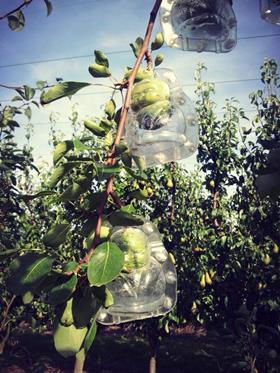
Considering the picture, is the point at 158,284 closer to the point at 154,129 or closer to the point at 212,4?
the point at 154,129

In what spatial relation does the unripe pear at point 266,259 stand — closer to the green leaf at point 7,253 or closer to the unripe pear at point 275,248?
the unripe pear at point 275,248

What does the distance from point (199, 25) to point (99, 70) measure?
1.63 ft

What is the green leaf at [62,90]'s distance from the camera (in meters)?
0.93

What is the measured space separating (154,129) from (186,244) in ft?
20.7

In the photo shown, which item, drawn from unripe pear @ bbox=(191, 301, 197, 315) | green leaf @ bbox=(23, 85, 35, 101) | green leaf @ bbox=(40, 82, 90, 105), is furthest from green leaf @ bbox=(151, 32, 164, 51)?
unripe pear @ bbox=(191, 301, 197, 315)

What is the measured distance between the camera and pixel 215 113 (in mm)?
7879

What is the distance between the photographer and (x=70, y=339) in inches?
32.3

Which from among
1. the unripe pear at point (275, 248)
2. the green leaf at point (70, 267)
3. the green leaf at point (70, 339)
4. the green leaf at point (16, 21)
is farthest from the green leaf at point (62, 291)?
the unripe pear at point (275, 248)

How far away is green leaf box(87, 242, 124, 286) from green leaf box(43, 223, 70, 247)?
0.21 m

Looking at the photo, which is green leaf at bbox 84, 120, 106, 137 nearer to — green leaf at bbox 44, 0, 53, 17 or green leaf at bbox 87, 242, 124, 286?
green leaf at bbox 87, 242, 124, 286

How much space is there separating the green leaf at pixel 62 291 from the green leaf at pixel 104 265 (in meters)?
0.07

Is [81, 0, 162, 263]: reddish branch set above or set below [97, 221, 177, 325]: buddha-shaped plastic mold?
above

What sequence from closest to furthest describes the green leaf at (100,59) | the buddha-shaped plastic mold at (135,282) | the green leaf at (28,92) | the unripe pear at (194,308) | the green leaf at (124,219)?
the green leaf at (124,219)
the buddha-shaped plastic mold at (135,282)
the green leaf at (100,59)
the green leaf at (28,92)
the unripe pear at (194,308)

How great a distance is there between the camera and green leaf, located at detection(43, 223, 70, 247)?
0.90 m
